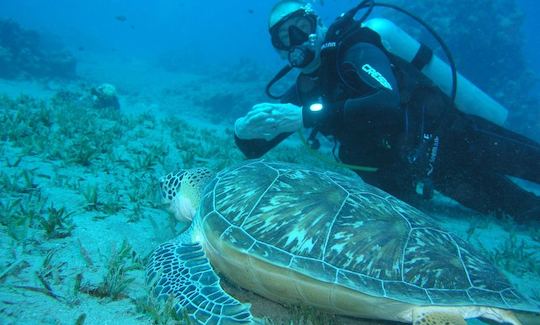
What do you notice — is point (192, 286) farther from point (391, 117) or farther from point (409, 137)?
point (409, 137)

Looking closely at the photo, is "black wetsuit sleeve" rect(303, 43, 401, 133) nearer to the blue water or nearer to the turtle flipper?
the turtle flipper

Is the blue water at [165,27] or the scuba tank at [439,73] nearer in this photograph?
the scuba tank at [439,73]

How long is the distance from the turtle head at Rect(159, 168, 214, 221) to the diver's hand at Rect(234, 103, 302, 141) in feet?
2.52

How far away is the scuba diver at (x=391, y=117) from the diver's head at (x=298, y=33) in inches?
0.5

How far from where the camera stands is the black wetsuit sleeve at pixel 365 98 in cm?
305

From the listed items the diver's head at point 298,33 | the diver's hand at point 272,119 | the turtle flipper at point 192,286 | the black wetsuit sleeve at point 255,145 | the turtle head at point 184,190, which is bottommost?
the turtle flipper at point 192,286

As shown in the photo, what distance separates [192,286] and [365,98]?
235cm

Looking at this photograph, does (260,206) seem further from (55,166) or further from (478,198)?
(478,198)

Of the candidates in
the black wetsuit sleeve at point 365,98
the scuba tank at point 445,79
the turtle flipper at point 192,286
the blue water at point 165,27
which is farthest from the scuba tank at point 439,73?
the blue water at point 165,27

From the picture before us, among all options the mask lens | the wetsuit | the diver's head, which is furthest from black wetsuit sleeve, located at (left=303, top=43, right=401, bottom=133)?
the mask lens

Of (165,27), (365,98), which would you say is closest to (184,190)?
(365,98)

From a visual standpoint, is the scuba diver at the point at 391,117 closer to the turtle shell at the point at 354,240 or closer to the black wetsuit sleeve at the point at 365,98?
the black wetsuit sleeve at the point at 365,98

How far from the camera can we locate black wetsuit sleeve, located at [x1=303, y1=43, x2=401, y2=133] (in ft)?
10.00

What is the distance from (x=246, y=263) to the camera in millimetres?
2232
